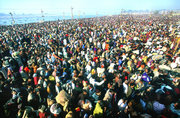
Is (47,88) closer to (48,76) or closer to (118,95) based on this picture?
(48,76)

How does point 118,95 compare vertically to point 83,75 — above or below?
below

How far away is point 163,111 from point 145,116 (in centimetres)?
72

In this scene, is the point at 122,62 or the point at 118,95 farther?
the point at 122,62

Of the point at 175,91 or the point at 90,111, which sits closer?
the point at 90,111

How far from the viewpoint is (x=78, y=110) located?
2.93m

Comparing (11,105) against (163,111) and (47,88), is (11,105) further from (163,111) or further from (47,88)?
(163,111)

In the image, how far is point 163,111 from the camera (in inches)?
110

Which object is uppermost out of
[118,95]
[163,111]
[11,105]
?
[11,105]

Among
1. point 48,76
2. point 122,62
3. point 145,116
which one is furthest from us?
point 122,62

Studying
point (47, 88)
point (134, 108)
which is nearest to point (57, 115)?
point (47, 88)

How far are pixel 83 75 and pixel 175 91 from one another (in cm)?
390

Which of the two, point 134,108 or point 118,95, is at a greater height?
point 134,108

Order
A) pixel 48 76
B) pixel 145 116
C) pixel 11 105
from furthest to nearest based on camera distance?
pixel 48 76 → pixel 11 105 → pixel 145 116

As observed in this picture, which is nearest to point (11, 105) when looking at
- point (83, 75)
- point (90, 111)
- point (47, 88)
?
point (47, 88)
